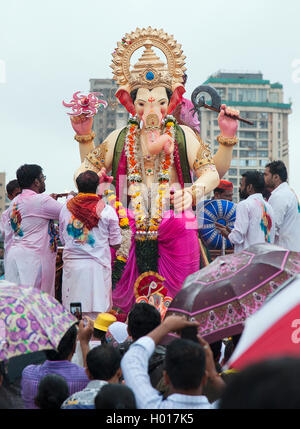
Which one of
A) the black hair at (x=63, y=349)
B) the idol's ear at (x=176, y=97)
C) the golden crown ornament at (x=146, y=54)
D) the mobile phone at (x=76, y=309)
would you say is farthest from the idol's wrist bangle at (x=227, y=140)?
the black hair at (x=63, y=349)

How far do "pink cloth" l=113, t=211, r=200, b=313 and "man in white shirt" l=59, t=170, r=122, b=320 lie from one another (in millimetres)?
1233

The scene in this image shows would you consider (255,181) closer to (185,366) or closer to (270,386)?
(185,366)

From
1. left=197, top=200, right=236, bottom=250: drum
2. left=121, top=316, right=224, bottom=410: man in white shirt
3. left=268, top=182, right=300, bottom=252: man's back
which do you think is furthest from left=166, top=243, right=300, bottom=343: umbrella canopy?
left=197, top=200, right=236, bottom=250: drum

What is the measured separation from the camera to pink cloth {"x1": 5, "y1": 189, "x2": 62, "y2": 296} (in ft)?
22.4

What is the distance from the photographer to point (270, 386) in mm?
1763

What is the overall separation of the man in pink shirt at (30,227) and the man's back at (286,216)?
7.43 ft

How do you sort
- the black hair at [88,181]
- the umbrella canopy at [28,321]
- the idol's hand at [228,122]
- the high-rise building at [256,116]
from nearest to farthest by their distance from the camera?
the umbrella canopy at [28,321]
the black hair at [88,181]
the idol's hand at [228,122]
the high-rise building at [256,116]

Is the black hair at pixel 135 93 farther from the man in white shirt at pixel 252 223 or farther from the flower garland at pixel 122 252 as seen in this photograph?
the man in white shirt at pixel 252 223

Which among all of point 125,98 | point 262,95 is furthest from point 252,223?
point 262,95

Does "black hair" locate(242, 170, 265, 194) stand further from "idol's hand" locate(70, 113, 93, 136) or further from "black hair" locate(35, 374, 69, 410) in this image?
"black hair" locate(35, 374, 69, 410)

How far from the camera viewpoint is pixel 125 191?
862cm

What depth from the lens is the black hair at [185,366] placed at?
3.18 metres

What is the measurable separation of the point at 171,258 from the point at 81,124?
6.41 ft
